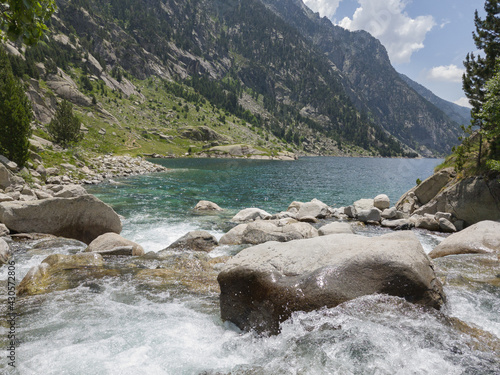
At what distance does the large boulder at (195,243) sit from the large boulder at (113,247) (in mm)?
2035

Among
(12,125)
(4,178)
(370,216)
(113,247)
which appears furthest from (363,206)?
(12,125)

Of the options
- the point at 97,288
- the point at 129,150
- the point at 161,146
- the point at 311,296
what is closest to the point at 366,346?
the point at 311,296

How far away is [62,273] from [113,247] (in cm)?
349

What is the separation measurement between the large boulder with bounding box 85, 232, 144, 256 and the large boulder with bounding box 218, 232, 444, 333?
7339 millimetres

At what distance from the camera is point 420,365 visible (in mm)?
5391

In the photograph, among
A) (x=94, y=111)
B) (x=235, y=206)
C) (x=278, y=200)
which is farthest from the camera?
(x=94, y=111)

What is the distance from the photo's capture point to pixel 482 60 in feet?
90.6

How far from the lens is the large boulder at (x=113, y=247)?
521 inches

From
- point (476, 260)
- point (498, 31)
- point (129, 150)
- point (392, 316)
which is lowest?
point (129, 150)

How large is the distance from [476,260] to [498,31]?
89.4ft

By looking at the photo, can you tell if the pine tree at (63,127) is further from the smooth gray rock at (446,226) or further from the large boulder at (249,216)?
the smooth gray rock at (446,226)

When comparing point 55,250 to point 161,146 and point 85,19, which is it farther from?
point 85,19

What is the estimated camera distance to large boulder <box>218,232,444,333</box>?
24.1ft

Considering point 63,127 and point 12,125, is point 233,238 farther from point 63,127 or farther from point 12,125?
point 63,127
